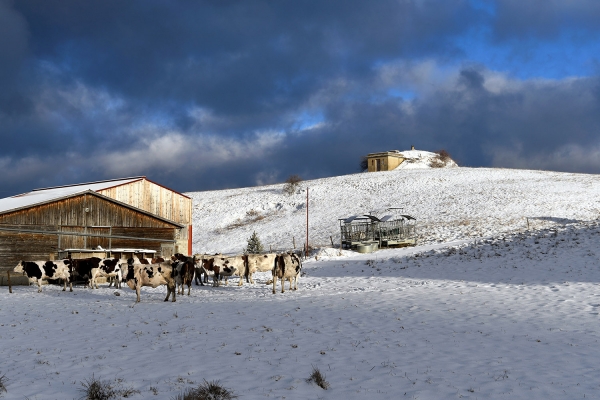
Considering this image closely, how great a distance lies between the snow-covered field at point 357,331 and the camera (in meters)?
8.16

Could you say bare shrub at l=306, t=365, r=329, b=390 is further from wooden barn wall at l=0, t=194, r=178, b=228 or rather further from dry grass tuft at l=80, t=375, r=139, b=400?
wooden barn wall at l=0, t=194, r=178, b=228

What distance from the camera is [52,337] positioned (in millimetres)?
11984

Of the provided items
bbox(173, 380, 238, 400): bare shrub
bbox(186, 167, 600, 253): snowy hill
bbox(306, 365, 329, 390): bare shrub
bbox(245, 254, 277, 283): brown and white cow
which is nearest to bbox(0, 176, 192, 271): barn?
bbox(245, 254, 277, 283): brown and white cow

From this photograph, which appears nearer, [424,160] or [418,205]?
[418,205]

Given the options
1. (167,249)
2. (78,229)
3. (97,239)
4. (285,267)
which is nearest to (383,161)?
(167,249)

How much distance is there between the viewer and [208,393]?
7.41 m

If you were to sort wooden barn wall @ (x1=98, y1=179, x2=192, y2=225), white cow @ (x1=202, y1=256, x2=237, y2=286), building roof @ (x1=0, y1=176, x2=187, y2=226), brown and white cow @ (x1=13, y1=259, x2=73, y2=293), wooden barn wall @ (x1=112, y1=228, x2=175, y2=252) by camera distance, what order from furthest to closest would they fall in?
wooden barn wall @ (x1=98, y1=179, x2=192, y2=225) < wooden barn wall @ (x1=112, y1=228, x2=175, y2=252) < building roof @ (x1=0, y1=176, x2=187, y2=226) < white cow @ (x1=202, y1=256, x2=237, y2=286) < brown and white cow @ (x1=13, y1=259, x2=73, y2=293)

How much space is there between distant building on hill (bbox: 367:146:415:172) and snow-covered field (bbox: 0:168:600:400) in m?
66.2

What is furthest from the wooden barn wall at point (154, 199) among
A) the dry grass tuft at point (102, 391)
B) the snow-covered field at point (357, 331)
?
the dry grass tuft at point (102, 391)

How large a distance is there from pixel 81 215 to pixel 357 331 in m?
22.1

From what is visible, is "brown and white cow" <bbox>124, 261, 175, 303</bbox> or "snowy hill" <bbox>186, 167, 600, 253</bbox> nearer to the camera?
"brown and white cow" <bbox>124, 261, 175, 303</bbox>

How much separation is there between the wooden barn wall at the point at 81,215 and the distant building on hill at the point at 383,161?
71.4 metres

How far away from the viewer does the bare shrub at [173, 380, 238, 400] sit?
23.8 ft

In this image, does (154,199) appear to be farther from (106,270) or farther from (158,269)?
(158,269)
